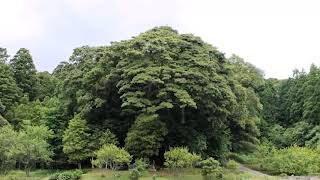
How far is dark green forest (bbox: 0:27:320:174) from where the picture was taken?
38.3 metres

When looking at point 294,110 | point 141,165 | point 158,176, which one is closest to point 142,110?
point 141,165

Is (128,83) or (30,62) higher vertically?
(30,62)

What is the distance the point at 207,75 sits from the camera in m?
39.1

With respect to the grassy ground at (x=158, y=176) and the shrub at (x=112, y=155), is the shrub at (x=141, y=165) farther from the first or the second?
the shrub at (x=112, y=155)

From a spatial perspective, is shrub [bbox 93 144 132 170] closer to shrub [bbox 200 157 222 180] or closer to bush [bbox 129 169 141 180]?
bush [bbox 129 169 141 180]

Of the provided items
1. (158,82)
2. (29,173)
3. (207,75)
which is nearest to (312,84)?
(207,75)

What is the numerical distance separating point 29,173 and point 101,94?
9.36 metres

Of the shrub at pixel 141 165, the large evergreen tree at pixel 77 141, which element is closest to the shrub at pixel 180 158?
the shrub at pixel 141 165

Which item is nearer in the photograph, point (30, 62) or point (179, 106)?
point (179, 106)

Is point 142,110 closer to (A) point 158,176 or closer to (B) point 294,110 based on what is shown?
(A) point 158,176

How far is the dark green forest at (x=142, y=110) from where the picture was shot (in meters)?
38.3

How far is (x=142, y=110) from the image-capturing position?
125ft

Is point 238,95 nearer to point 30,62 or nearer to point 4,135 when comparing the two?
point 4,135

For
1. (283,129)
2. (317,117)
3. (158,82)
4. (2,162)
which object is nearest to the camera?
(158,82)
